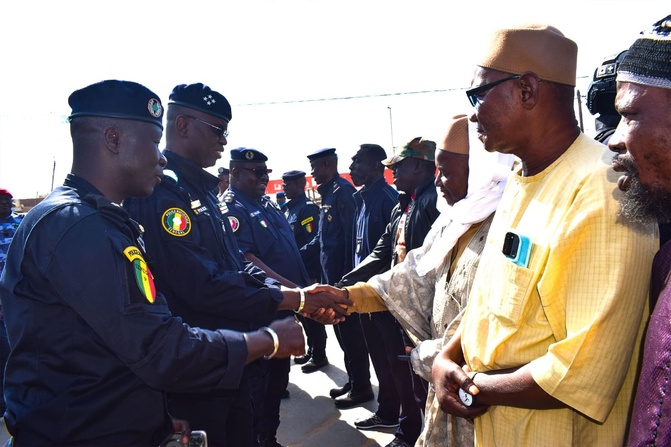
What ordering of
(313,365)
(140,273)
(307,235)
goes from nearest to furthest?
1. (140,273)
2. (313,365)
3. (307,235)

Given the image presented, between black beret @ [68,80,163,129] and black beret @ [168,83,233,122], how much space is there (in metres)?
1.07

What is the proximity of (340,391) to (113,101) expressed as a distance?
13.9ft

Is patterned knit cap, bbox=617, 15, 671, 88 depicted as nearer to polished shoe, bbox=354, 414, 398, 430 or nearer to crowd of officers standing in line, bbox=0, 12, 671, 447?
crowd of officers standing in line, bbox=0, 12, 671, 447

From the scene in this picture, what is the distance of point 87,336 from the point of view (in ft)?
5.98

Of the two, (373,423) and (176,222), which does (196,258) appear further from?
(373,423)

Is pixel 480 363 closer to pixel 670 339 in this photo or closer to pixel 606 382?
pixel 606 382

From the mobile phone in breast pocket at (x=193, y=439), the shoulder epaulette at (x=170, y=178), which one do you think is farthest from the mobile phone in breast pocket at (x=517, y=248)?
the shoulder epaulette at (x=170, y=178)

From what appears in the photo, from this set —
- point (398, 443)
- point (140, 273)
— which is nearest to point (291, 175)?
point (398, 443)

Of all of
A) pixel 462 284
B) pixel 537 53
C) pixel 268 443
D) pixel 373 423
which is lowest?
pixel 373 423

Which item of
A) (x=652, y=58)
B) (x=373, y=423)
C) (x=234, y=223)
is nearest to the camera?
→ (x=652, y=58)

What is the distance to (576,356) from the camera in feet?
4.64

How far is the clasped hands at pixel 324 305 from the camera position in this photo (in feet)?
10.9

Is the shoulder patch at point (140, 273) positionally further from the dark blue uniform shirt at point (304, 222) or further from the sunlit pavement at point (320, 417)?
the dark blue uniform shirt at point (304, 222)

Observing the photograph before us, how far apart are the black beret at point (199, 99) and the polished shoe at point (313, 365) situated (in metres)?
4.01
